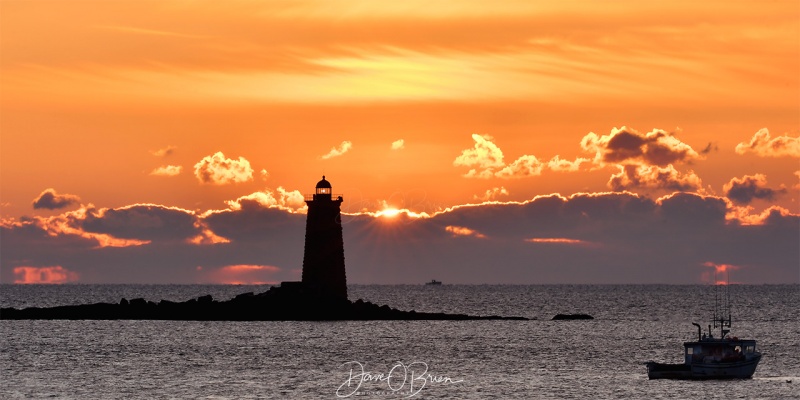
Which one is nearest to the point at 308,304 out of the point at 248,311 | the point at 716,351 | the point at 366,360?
the point at 248,311

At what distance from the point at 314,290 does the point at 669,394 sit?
1994 inches

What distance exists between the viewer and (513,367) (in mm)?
80812

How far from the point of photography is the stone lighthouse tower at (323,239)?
346ft

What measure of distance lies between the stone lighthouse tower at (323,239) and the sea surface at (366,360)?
5.29m

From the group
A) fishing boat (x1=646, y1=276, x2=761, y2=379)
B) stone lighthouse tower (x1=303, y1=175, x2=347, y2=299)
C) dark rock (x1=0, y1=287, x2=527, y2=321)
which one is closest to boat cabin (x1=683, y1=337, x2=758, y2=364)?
fishing boat (x1=646, y1=276, x2=761, y2=379)

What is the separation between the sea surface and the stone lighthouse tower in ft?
17.4

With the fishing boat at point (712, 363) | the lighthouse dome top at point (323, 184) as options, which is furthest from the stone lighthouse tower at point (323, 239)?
the fishing boat at point (712, 363)

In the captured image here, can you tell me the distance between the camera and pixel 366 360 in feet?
281

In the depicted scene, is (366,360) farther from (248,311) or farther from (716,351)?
(248,311)

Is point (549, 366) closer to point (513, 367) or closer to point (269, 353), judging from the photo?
point (513, 367)

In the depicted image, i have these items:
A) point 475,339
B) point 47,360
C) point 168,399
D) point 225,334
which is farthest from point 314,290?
point 168,399

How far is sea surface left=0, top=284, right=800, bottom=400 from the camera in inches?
2643

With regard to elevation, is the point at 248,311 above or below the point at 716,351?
above

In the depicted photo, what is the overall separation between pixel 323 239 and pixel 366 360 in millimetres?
21974
